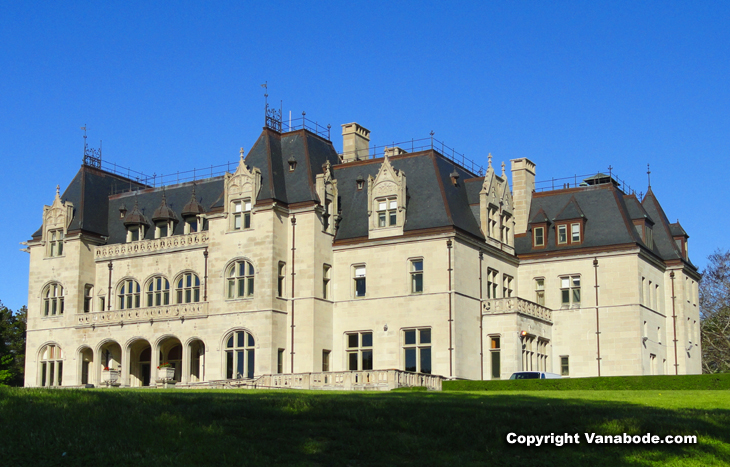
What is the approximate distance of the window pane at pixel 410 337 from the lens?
50094 millimetres

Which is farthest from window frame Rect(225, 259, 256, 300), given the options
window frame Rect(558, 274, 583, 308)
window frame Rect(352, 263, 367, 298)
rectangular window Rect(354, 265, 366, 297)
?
window frame Rect(558, 274, 583, 308)

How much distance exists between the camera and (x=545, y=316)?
179 ft

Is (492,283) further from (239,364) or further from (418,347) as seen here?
(239,364)

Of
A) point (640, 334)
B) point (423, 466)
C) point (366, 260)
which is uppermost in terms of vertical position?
point (366, 260)

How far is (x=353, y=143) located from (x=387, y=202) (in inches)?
315

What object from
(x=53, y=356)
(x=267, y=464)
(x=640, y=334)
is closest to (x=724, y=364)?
Answer: (x=640, y=334)

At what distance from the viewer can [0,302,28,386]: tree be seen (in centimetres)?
7181

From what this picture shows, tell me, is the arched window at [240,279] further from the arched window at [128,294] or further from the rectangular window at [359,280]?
the arched window at [128,294]

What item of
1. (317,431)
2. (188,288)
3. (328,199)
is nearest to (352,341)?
(328,199)

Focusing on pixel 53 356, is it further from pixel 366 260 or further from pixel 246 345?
pixel 366 260

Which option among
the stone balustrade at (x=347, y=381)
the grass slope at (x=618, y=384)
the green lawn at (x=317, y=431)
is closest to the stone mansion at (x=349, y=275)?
the stone balustrade at (x=347, y=381)

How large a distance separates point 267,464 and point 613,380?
26.0 metres

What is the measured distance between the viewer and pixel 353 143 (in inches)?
2312

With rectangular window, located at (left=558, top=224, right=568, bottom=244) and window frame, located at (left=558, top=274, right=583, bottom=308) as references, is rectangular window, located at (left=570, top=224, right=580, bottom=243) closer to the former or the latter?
rectangular window, located at (left=558, top=224, right=568, bottom=244)
